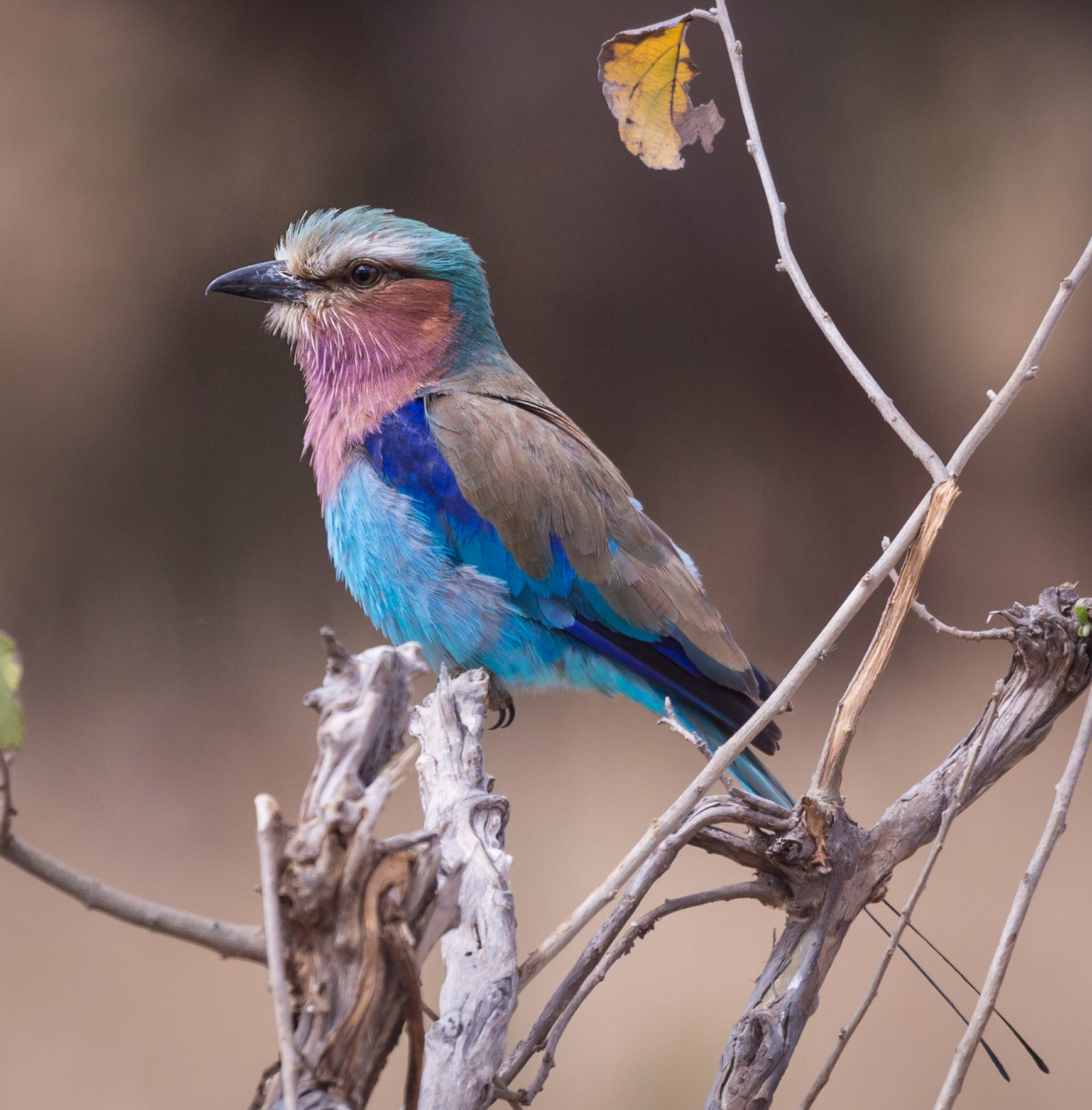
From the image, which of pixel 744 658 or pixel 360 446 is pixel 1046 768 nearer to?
pixel 744 658

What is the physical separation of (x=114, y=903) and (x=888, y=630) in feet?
2.69

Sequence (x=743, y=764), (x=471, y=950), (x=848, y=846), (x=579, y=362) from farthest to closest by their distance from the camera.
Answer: (x=579, y=362) → (x=743, y=764) → (x=848, y=846) → (x=471, y=950)

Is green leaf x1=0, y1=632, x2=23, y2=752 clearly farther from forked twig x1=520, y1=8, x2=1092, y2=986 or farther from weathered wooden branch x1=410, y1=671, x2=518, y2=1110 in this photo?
forked twig x1=520, y1=8, x2=1092, y2=986

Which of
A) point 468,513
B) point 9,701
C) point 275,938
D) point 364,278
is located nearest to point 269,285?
point 364,278

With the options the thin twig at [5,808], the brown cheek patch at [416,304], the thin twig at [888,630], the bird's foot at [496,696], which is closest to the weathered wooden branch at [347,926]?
the thin twig at [5,808]

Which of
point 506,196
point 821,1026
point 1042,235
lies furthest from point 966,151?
point 821,1026

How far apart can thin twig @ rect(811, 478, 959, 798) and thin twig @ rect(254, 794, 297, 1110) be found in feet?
2.19

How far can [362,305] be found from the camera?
79.5 inches

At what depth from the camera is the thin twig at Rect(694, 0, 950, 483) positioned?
1216 millimetres

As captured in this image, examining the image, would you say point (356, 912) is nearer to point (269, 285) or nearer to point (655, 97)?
point (655, 97)

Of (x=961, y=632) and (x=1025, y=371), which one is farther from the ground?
(x=1025, y=371)

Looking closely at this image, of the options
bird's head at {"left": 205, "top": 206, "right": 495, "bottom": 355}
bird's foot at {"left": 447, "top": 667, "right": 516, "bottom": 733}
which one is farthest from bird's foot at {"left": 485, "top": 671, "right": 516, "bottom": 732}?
bird's head at {"left": 205, "top": 206, "right": 495, "bottom": 355}

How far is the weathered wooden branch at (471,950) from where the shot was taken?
3.01 feet

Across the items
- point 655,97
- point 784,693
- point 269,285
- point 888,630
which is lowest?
point 784,693
